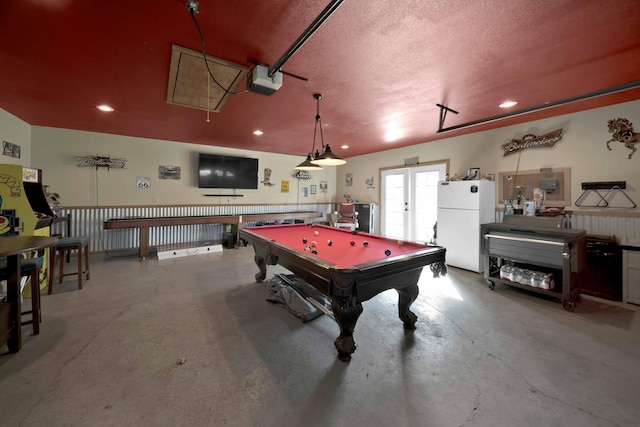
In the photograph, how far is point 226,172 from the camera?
6574 millimetres

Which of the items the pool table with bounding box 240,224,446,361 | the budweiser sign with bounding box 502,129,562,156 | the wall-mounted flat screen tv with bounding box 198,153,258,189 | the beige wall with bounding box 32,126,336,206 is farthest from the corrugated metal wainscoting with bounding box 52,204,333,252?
the budweiser sign with bounding box 502,129,562,156

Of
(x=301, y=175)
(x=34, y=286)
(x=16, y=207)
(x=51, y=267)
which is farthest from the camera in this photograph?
(x=301, y=175)

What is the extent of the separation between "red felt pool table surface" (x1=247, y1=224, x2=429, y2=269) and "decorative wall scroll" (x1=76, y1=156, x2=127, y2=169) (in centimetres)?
394

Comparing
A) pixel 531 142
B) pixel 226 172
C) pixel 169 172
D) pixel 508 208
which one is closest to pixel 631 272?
pixel 508 208

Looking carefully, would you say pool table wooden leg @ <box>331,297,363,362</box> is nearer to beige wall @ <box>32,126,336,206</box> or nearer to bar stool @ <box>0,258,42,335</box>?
bar stool @ <box>0,258,42,335</box>

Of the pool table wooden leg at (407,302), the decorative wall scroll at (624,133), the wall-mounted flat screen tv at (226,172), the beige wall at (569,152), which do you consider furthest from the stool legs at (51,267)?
the decorative wall scroll at (624,133)

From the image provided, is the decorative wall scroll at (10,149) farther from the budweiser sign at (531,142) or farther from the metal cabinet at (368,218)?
the budweiser sign at (531,142)

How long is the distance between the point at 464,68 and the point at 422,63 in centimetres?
44

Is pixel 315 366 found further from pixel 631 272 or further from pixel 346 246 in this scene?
pixel 631 272

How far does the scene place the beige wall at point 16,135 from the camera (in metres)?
3.86

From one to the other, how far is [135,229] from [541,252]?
7255 mm

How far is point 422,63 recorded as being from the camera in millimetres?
2402

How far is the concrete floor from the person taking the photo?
1526 millimetres

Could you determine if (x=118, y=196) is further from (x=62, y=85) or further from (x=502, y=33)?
(x=502, y=33)
